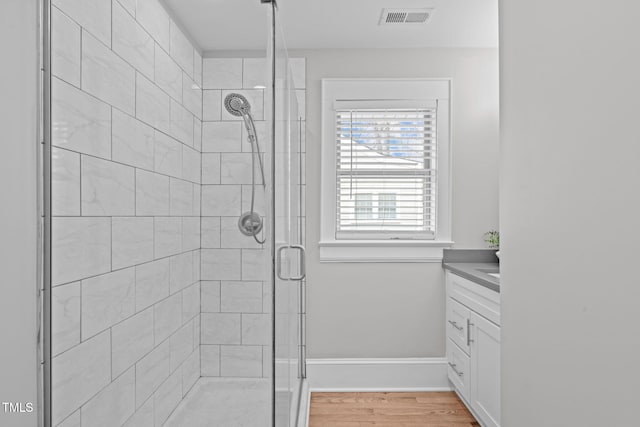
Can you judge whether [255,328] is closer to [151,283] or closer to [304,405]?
[151,283]

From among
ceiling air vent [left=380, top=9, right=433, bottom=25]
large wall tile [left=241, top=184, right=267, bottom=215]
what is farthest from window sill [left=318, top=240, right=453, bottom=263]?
large wall tile [left=241, top=184, right=267, bottom=215]

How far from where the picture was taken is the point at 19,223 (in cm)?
112

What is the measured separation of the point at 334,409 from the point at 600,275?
7.57ft

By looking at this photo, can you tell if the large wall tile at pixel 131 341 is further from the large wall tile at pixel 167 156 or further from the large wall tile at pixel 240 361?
the large wall tile at pixel 167 156

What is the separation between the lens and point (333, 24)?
2721 mm

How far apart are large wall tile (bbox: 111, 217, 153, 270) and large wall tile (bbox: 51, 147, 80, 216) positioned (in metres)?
0.14

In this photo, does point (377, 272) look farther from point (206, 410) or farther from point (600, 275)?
point (600, 275)

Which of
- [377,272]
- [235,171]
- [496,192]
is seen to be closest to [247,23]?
[235,171]

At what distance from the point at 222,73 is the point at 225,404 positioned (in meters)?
1.20

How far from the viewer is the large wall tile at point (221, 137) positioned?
5.10ft

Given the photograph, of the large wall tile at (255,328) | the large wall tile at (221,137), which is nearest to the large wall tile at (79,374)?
the large wall tile at (255,328)

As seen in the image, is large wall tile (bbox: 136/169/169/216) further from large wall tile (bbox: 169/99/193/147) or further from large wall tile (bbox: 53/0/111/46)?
large wall tile (bbox: 53/0/111/46)

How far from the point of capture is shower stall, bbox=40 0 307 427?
3.88 ft

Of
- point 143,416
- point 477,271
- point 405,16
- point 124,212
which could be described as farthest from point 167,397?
point 405,16
